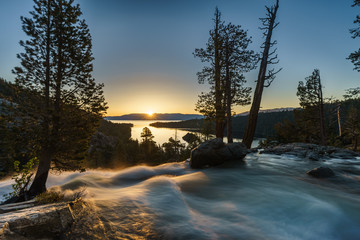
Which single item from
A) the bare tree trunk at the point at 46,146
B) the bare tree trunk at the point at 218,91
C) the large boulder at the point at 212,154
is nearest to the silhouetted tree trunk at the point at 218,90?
the bare tree trunk at the point at 218,91

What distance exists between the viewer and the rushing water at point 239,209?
2.93 m

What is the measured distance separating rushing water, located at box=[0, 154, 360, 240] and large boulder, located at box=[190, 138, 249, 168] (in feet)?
7.75

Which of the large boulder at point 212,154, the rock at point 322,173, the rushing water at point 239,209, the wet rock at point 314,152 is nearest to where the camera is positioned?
the rushing water at point 239,209

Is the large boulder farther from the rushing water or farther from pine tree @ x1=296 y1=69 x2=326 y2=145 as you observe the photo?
pine tree @ x1=296 y1=69 x2=326 y2=145

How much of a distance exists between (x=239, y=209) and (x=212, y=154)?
530 centimetres

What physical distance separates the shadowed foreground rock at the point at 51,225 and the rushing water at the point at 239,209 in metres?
0.26

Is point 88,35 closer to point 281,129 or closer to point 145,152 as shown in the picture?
point 281,129

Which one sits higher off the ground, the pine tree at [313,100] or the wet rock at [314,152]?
the pine tree at [313,100]

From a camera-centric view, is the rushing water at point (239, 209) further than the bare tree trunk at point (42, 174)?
No

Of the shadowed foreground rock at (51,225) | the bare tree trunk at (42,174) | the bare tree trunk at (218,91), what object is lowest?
the bare tree trunk at (42,174)

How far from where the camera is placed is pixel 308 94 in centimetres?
2455

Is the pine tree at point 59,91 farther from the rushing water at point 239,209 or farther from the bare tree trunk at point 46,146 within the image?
the rushing water at point 239,209

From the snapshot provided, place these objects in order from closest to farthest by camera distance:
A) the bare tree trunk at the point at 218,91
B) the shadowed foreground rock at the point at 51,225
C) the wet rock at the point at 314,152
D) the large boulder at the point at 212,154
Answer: the shadowed foreground rock at the point at 51,225
the large boulder at the point at 212,154
the wet rock at the point at 314,152
the bare tree trunk at the point at 218,91

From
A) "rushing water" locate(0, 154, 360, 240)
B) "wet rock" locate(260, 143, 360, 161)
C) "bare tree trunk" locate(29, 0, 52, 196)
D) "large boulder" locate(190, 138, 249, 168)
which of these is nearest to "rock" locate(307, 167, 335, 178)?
"rushing water" locate(0, 154, 360, 240)
